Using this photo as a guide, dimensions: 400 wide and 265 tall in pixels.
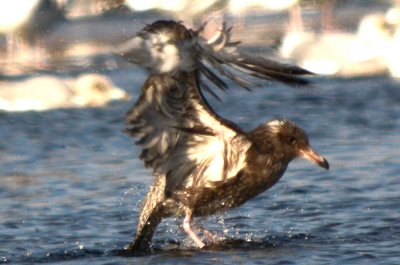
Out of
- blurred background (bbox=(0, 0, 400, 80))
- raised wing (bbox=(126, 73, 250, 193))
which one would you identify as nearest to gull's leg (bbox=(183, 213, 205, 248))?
raised wing (bbox=(126, 73, 250, 193))

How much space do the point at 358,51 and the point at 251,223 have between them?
8324mm

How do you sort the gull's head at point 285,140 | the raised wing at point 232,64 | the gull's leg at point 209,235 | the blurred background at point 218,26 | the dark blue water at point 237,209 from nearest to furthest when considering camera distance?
the raised wing at point 232,64 < the dark blue water at point 237,209 < the gull's head at point 285,140 < the gull's leg at point 209,235 < the blurred background at point 218,26

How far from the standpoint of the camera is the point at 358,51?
16.8m

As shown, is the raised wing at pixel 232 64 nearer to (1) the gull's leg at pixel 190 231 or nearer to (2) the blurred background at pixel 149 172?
(2) the blurred background at pixel 149 172

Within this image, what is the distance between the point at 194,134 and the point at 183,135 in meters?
0.07

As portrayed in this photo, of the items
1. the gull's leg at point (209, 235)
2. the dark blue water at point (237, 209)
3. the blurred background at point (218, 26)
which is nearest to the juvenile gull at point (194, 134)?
the gull's leg at point (209, 235)

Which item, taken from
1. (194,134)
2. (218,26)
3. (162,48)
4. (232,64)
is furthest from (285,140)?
(218,26)

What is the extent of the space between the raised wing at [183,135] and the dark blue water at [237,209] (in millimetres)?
487

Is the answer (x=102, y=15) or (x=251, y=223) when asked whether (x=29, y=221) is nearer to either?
(x=251, y=223)

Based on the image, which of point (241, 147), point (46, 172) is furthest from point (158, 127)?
point (46, 172)

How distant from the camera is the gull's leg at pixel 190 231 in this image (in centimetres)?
812

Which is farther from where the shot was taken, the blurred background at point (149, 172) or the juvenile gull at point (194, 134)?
the blurred background at point (149, 172)

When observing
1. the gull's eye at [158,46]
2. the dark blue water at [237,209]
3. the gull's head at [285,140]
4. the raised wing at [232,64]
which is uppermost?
the gull's eye at [158,46]

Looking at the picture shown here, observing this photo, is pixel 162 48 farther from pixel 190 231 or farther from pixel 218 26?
pixel 218 26
